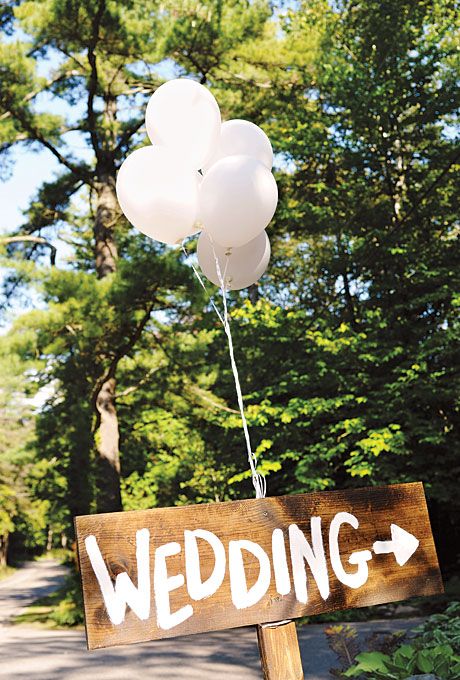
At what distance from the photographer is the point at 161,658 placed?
7.69 meters

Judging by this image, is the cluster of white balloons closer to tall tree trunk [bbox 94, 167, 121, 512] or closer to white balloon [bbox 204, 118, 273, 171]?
white balloon [bbox 204, 118, 273, 171]

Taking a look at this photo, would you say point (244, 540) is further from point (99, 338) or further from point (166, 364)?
point (166, 364)

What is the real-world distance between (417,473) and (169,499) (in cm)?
913

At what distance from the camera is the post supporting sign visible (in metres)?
1.47

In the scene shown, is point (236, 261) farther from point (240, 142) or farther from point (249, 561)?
point (249, 561)

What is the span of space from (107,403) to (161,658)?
555 centimetres

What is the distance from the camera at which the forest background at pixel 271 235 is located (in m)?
10.4

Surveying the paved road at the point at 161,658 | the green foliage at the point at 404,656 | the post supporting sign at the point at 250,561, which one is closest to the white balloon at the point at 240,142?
the post supporting sign at the point at 250,561

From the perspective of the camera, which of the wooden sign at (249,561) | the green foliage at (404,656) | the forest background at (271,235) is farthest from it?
the forest background at (271,235)

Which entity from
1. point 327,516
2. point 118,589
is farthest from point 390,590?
point 118,589

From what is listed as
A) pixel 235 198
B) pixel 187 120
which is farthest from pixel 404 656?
pixel 187 120

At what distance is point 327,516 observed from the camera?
1.74 meters

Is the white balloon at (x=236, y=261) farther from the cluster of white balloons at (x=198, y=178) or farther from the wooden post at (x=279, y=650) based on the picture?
the wooden post at (x=279, y=650)

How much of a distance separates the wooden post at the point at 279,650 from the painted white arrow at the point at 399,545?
0.31 meters
